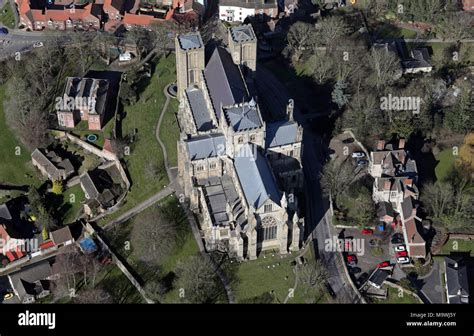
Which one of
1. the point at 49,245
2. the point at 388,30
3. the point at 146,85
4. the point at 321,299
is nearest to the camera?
the point at 321,299

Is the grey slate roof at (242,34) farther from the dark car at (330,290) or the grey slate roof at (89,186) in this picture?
the dark car at (330,290)

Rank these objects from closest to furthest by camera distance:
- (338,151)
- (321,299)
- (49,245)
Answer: (321,299) < (49,245) < (338,151)

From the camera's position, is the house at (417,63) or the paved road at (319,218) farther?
the house at (417,63)

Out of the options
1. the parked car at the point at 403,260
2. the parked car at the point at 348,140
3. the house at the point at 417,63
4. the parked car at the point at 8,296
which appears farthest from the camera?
the house at the point at 417,63

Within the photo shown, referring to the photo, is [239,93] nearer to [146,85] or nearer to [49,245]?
[146,85]

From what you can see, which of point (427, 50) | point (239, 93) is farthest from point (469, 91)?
point (239, 93)

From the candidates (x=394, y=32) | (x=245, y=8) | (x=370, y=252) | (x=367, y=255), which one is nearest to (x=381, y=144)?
(x=370, y=252)

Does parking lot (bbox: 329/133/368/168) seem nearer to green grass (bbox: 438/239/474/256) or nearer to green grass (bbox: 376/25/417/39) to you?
green grass (bbox: 438/239/474/256)

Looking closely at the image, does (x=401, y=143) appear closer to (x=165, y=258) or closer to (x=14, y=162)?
(x=165, y=258)

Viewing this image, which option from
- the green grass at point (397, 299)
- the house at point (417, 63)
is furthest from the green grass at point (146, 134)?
the house at point (417, 63)
